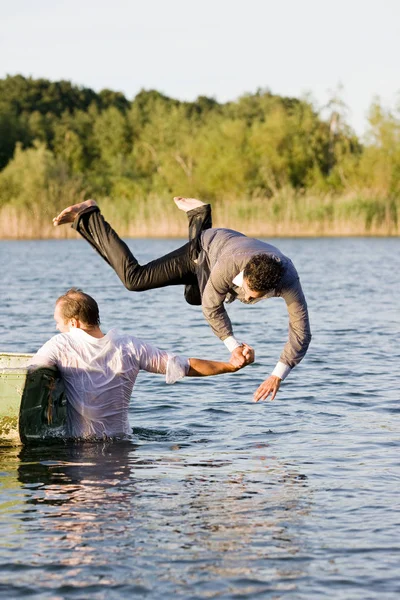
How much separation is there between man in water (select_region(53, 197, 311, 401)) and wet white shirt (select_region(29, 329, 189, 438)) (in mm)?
519

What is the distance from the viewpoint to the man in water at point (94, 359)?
882cm

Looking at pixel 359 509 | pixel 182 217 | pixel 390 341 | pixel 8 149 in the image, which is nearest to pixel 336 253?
pixel 182 217

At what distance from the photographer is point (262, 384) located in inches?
320

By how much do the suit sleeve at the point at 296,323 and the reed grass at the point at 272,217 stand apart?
3972cm

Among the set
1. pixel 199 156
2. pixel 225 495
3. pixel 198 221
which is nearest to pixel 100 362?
pixel 198 221

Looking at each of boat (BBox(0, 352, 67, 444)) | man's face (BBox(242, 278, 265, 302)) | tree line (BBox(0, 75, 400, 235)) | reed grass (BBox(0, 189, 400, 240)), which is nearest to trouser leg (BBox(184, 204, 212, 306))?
man's face (BBox(242, 278, 265, 302))

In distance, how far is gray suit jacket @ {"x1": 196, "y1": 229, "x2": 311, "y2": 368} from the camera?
7.91 m

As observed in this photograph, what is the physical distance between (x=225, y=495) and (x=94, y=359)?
1.72 m

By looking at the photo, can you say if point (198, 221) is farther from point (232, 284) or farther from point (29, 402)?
point (29, 402)

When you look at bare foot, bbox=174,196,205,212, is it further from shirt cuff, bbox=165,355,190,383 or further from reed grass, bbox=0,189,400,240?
reed grass, bbox=0,189,400,240

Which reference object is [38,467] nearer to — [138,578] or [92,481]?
[92,481]

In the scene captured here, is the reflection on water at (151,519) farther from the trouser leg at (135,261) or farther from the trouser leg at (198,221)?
the trouser leg at (198,221)

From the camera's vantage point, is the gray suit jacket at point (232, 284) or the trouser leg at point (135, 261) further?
the trouser leg at point (135, 261)

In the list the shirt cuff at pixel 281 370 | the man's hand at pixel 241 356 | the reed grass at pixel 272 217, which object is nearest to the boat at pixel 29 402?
the man's hand at pixel 241 356
